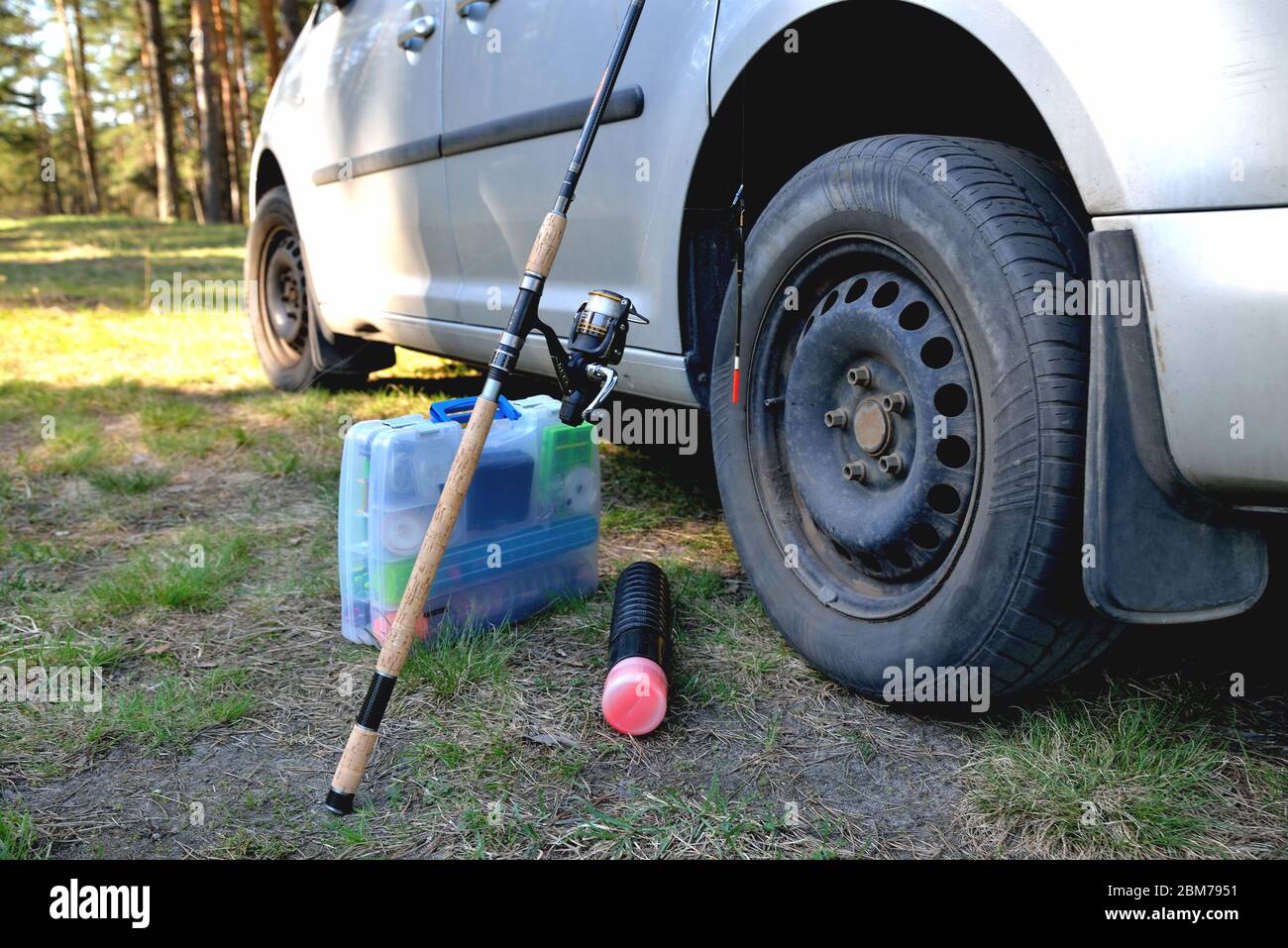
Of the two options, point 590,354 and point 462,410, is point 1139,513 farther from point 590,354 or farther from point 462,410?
point 462,410

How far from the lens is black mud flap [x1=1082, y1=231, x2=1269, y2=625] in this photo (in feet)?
4.51

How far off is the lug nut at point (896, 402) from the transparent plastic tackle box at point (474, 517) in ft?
2.60

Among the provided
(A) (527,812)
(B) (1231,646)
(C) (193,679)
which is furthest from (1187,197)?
(C) (193,679)

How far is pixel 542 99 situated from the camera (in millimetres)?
2592

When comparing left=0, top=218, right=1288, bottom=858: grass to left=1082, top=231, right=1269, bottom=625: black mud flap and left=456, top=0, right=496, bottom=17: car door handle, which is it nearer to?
left=1082, top=231, right=1269, bottom=625: black mud flap

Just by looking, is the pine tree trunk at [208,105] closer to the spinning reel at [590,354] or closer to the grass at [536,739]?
the grass at [536,739]

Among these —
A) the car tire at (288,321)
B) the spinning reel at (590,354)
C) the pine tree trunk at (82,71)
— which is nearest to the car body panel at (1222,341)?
the spinning reel at (590,354)

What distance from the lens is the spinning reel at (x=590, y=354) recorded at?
1.78 m

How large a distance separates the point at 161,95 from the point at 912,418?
19691 mm

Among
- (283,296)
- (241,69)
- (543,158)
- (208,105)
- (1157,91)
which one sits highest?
(241,69)

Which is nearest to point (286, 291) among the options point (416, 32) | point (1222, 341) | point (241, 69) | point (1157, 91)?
point (416, 32)

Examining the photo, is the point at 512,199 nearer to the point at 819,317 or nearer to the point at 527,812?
the point at 819,317

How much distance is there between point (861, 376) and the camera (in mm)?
1827

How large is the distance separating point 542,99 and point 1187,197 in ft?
5.68
